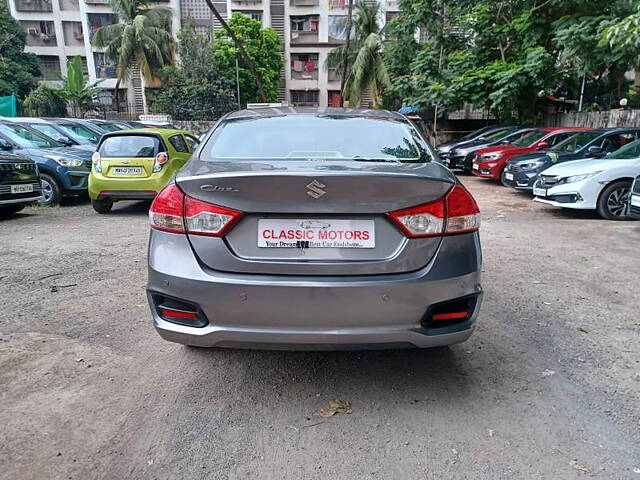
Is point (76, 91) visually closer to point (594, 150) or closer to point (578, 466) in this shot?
point (594, 150)

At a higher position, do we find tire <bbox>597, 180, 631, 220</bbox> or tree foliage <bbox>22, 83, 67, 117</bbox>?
tree foliage <bbox>22, 83, 67, 117</bbox>

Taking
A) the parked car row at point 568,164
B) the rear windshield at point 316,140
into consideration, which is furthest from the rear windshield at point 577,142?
the rear windshield at point 316,140

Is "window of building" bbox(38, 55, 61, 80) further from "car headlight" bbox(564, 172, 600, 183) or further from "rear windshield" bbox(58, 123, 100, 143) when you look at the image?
"car headlight" bbox(564, 172, 600, 183)

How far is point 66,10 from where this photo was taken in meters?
36.1

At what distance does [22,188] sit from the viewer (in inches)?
298

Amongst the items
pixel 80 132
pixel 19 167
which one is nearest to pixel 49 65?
pixel 80 132

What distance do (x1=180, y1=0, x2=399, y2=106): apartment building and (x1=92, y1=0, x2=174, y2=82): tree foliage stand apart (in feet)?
17.4

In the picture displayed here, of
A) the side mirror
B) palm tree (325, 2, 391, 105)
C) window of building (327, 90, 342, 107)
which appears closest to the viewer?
the side mirror

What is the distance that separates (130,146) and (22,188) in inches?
70.9

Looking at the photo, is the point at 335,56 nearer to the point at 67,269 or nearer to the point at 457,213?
the point at 67,269

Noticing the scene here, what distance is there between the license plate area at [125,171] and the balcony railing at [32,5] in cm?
3669

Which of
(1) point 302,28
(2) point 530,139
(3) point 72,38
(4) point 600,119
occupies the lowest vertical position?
(2) point 530,139

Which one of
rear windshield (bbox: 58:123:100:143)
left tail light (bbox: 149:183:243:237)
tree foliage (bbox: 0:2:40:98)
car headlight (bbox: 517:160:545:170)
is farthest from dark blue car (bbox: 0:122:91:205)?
tree foliage (bbox: 0:2:40:98)

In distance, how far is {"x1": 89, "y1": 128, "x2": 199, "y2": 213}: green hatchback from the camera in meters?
7.90
